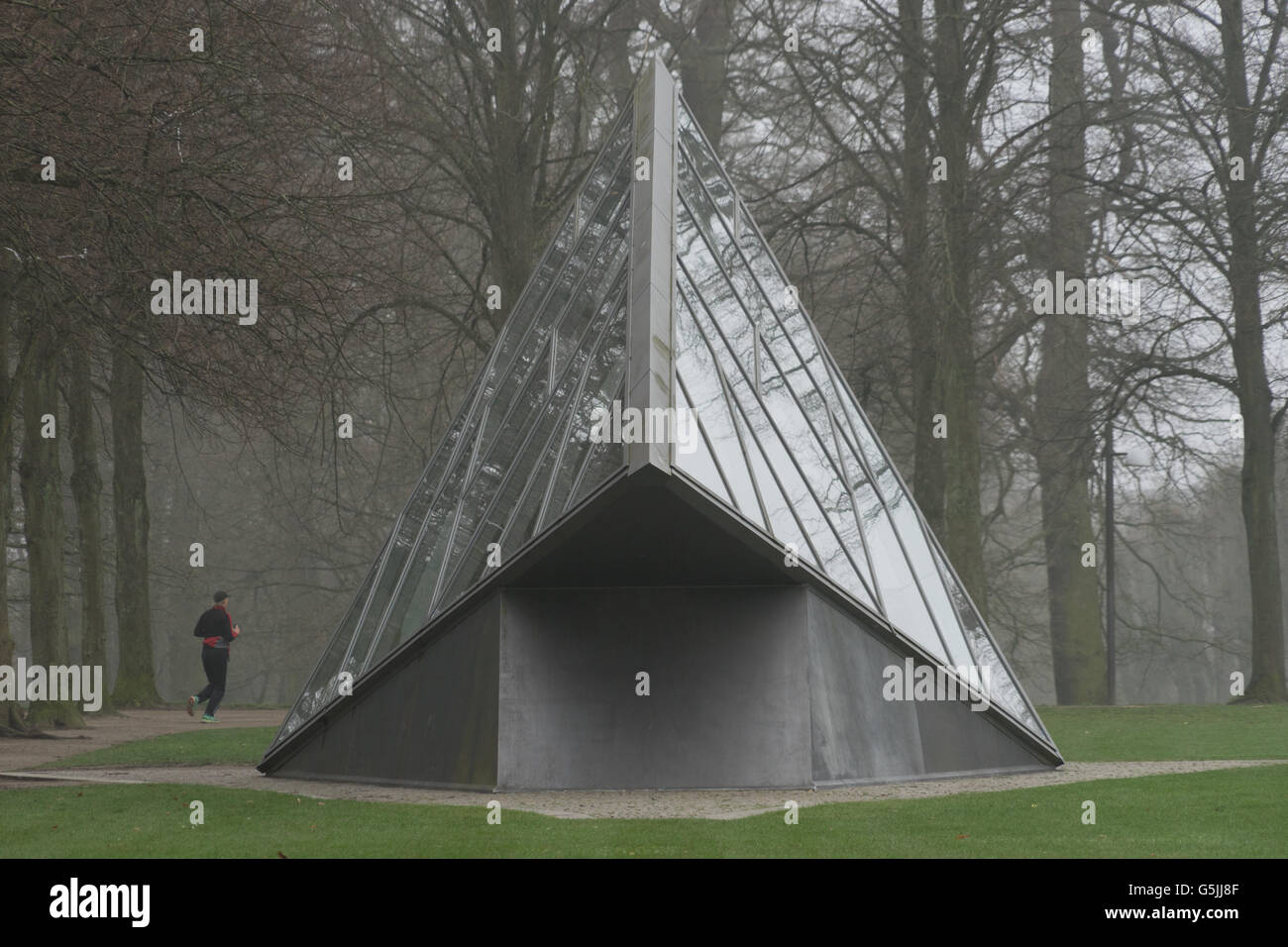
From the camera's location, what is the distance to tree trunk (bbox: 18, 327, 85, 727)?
18.5 metres

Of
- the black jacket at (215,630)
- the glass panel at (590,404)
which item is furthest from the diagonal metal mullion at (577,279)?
the black jacket at (215,630)

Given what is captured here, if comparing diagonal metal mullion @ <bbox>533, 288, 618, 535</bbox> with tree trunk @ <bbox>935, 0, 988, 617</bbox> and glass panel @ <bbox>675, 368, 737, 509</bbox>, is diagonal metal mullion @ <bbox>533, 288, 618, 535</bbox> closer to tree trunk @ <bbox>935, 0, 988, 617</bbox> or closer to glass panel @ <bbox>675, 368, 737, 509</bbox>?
glass panel @ <bbox>675, 368, 737, 509</bbox>

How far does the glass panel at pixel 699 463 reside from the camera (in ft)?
33.5

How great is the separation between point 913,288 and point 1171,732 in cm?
690

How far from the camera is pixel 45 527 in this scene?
19.1 m

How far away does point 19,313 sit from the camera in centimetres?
1747

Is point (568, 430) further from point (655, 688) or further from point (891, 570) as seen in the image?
point (891, 570)

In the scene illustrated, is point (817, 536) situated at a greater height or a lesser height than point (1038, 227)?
lesser

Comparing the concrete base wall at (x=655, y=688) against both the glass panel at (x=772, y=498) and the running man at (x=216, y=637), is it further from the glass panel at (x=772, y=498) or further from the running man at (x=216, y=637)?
the running man at (x=216, y=637)
